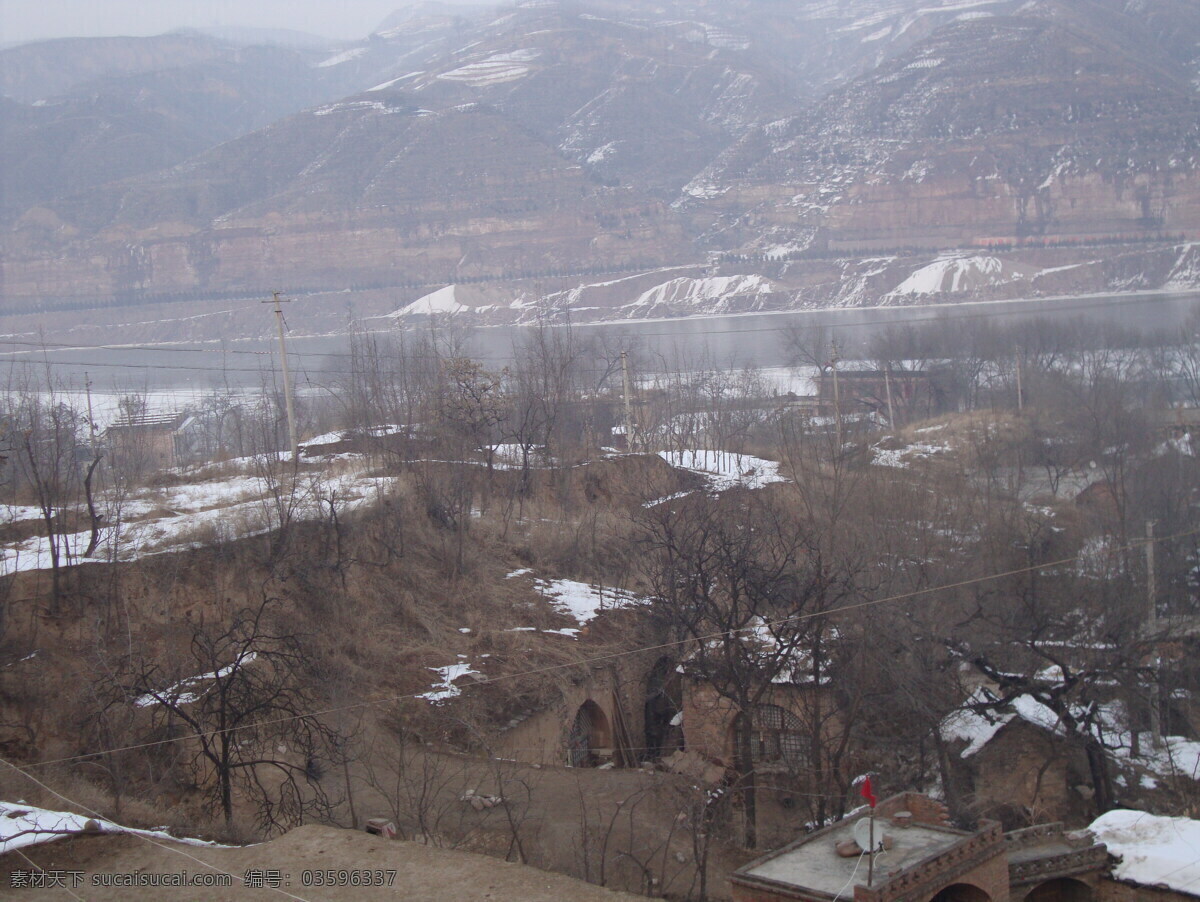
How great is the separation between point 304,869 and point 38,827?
273 cm

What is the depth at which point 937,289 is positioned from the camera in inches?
4304

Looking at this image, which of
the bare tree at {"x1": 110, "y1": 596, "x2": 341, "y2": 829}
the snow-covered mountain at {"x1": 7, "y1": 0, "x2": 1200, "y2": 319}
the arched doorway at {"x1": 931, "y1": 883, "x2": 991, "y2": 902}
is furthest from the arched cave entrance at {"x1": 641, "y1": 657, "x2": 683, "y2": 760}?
the snow-covered mountain at {"x1": 7, "y1": 0, "x2": 1200, "y2": 319}

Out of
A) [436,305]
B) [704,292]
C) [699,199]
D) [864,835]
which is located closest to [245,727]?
[864,835]

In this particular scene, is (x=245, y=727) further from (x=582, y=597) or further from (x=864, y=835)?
(x=582, y=597)

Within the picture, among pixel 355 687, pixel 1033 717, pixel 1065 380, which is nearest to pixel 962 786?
pixel 1033 717

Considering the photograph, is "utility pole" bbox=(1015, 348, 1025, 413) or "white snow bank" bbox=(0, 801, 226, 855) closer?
"white snow bank" bbox=(0, 801, 226, 855)

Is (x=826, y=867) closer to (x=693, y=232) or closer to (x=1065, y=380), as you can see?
(x=1065, y=380)

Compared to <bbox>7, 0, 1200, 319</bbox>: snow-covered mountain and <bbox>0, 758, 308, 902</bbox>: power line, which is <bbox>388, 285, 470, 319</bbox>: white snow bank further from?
<bbox>0, 758, 308, 902</bbox>: power line

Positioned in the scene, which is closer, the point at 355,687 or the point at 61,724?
the point at 61,724

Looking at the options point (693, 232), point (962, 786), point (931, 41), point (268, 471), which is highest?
point (931, 41)

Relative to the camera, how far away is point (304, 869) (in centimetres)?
1095

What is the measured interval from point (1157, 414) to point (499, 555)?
33396mm

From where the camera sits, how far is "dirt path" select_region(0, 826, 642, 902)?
33.7 ft

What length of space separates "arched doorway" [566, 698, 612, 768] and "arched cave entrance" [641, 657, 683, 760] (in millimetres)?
894
